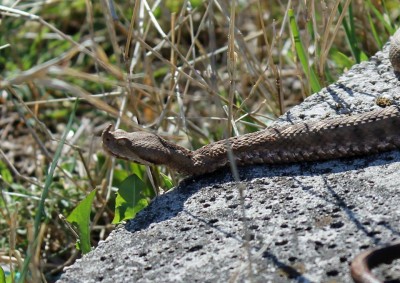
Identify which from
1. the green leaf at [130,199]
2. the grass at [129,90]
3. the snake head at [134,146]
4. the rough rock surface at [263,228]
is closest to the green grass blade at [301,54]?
the grass at [129,90]

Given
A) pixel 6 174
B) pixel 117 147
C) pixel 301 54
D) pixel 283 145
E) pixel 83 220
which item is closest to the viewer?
pixel 283 145

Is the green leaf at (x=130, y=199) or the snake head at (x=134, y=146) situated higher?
the snake head at (x=134, y=146)

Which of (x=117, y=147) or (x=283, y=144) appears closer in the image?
(x=283, y=144)

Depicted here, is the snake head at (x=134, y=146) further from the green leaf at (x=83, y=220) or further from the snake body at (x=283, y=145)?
the green leaf at (x=83, y=220)

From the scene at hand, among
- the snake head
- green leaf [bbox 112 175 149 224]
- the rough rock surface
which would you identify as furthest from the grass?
the rough rock surface

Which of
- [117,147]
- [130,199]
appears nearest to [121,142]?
[117,147]

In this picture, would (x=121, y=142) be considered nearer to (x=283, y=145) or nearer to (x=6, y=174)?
(x=283, y=145)

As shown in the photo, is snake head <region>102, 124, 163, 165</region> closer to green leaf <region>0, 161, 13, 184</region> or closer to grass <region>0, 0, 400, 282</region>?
grass <region>0, 0, 400, 282</region>
